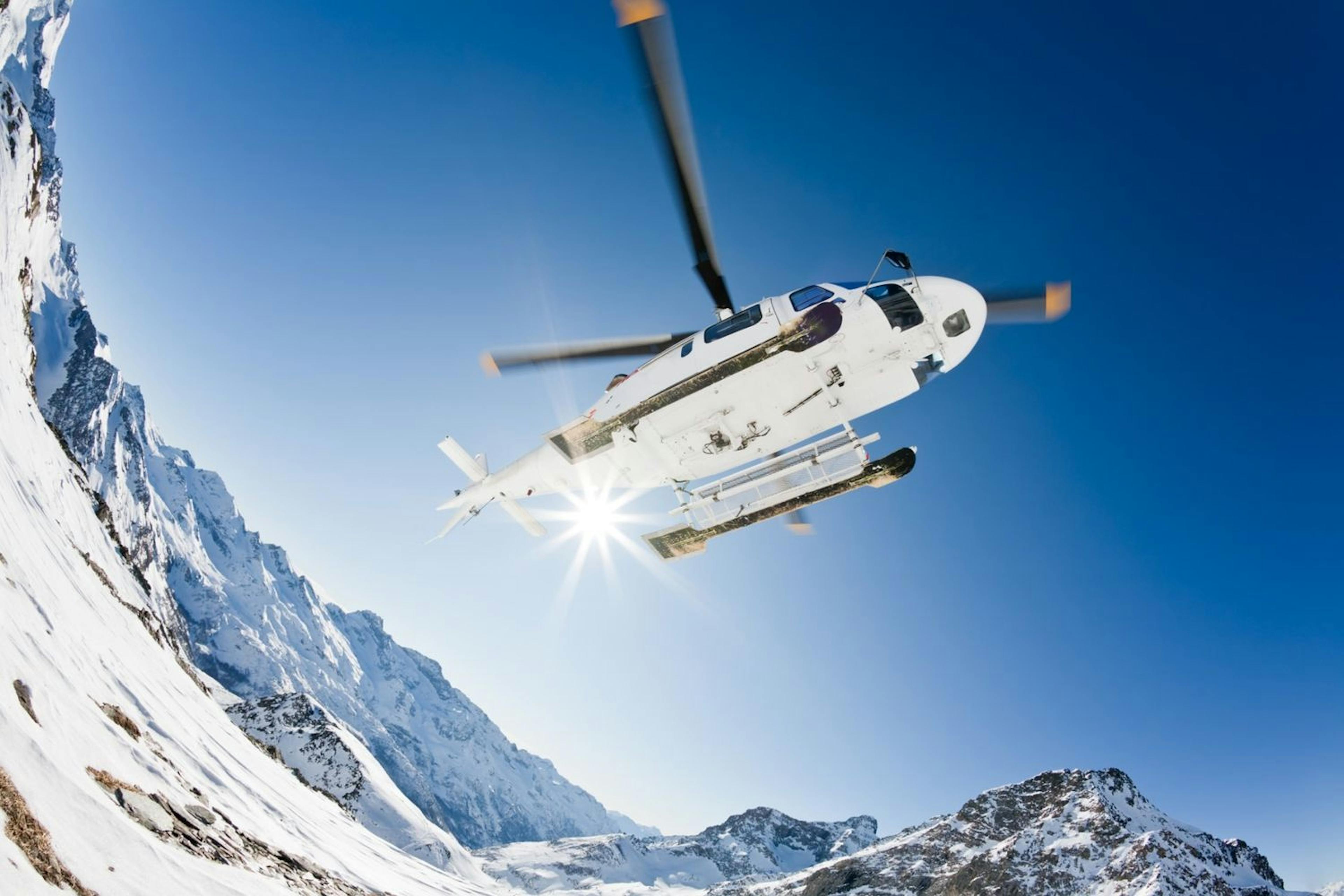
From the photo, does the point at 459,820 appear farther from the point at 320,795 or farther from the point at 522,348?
the point at 522,348

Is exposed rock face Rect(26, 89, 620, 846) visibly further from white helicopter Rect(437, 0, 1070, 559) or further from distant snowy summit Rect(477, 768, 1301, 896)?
distant snowy summit Rect(477, 768, 1301, 896)

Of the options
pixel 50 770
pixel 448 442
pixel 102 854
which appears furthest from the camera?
pixel 448 442

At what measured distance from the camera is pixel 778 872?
14675cm

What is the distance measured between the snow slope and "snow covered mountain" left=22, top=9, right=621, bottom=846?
32.4ft

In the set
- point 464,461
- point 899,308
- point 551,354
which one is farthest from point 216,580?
point 899,308

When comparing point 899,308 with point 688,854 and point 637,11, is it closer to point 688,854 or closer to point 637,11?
point 637,11

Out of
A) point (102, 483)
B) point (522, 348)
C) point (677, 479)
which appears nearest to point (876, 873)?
point (677, 479)

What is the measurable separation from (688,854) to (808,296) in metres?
158

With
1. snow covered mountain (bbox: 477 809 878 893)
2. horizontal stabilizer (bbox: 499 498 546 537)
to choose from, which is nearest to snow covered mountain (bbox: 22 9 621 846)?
horizontal stabilizer (bbox: 499 498 546 537)

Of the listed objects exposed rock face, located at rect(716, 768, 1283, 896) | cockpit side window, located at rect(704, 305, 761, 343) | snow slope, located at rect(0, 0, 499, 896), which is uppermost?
exposed rock face, located at rect(716, 768, 1283, 896)

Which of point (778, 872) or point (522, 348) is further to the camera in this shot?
point (778, 872)

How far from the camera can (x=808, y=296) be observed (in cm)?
1367

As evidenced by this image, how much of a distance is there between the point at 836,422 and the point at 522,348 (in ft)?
22.3

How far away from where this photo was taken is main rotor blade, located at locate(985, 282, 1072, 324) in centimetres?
1247
